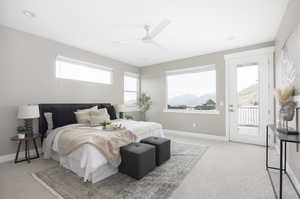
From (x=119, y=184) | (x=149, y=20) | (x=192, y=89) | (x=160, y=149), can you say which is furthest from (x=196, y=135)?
(x=149, y=20)

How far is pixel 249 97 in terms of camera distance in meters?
3.93

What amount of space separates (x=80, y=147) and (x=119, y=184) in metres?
0.82

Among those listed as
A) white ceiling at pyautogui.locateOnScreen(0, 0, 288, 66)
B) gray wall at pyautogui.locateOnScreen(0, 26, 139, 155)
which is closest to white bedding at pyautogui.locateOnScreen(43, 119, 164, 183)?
gray wall at pyautogui.locateOnScreen(0, 26, 139, 155)

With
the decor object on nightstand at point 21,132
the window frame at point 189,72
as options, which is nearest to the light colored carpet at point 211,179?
the decor object on nightstand at point 21,132

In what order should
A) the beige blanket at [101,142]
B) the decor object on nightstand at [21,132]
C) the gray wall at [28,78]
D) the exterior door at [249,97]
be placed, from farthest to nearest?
the exterior door at [249,97] → the gray wall at [28,78] → the decor object on nightstand at [21,132] → the beige blanket at [101,142]

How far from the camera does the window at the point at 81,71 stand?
12.2ft

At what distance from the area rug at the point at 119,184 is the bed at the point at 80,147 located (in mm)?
113

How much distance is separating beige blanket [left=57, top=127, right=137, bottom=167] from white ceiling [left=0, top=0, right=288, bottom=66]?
2174 mm

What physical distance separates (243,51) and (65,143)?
4.91 m

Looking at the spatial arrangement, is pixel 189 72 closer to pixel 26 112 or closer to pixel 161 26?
pixel 161 26

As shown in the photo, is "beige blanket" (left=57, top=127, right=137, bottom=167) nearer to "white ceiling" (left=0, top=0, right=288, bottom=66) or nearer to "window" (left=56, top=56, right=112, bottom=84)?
"window" (left=56, top=56, right=112, bottom=84)

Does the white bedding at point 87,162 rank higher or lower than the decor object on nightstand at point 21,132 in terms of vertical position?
lower

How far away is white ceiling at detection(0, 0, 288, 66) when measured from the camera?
7.52ft

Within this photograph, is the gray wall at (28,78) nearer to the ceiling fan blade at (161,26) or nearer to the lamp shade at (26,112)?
the lamp shade at (26,112)
